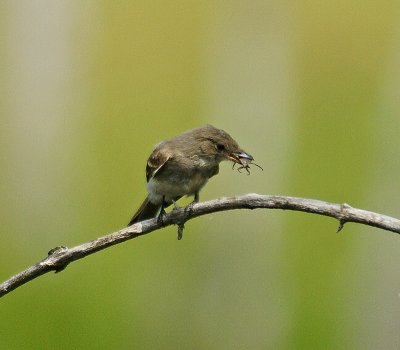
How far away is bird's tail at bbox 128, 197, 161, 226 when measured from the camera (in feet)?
14.4

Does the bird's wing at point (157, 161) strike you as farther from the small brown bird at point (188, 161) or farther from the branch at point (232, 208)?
the branch at point (232, 208)

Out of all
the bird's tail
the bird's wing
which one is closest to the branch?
the bird's wing

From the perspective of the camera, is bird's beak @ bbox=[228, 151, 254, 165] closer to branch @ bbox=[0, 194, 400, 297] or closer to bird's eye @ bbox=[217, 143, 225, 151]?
bird's eye @ bbox=[217, 143, 225, 151]

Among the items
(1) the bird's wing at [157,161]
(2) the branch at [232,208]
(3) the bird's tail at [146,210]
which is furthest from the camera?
(3) the bird's tail at [146,210]

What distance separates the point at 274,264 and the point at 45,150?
2310 mm

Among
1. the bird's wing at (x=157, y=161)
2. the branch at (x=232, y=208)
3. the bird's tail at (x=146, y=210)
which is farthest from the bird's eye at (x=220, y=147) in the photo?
the branch at (x=232, y=208)

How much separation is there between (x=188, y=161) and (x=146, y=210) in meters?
0.40

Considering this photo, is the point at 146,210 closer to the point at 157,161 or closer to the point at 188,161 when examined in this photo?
the point at 157,161

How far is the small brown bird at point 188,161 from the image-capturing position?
409 centimetres

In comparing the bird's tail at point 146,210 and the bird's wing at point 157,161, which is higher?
the bird's wing at point 157,161

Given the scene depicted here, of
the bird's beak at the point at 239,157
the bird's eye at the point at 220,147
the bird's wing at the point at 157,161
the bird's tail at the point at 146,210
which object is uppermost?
A: the bird's eye at the point at 220,147

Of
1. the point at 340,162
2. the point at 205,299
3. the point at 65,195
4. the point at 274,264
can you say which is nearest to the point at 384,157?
the point at 340,162

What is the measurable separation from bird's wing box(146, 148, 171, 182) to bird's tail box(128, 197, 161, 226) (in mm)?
143

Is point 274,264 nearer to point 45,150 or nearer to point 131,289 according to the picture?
point 131,289
